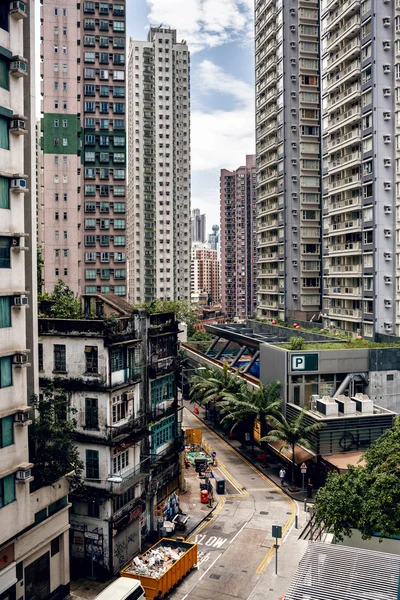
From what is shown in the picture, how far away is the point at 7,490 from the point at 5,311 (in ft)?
24.5

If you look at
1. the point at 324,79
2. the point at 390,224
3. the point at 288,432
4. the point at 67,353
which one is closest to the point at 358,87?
the point at 324,79

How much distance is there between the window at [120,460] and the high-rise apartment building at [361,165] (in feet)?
107

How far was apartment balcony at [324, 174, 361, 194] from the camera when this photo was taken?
199 feet

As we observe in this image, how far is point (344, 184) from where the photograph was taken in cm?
6303

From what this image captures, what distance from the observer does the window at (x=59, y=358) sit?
108ft

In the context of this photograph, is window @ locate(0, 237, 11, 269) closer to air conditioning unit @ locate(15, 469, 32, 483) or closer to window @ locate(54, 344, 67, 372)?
air conditioning unit @ locate(15, 469, 32, 483)

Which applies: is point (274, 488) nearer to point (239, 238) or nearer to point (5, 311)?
point (5, 311)

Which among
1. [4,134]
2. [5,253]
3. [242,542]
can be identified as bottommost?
[242,542]

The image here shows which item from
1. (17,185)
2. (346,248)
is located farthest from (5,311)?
(346,248)

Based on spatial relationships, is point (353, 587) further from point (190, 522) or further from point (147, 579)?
point (190, 522)

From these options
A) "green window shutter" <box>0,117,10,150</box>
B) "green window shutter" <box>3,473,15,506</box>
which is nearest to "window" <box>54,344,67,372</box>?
"green window shutter" <box>3,473,15,506</box>

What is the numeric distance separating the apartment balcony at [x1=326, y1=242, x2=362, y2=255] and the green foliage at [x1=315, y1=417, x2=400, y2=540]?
A: 114 ft

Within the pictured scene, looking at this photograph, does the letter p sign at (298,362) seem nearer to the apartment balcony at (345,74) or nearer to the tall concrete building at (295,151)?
the tall concrete building at (295,151)

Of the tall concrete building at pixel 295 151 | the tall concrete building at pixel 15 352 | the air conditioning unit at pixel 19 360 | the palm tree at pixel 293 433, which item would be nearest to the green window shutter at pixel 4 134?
the tall concrete building at pixel 15 352
